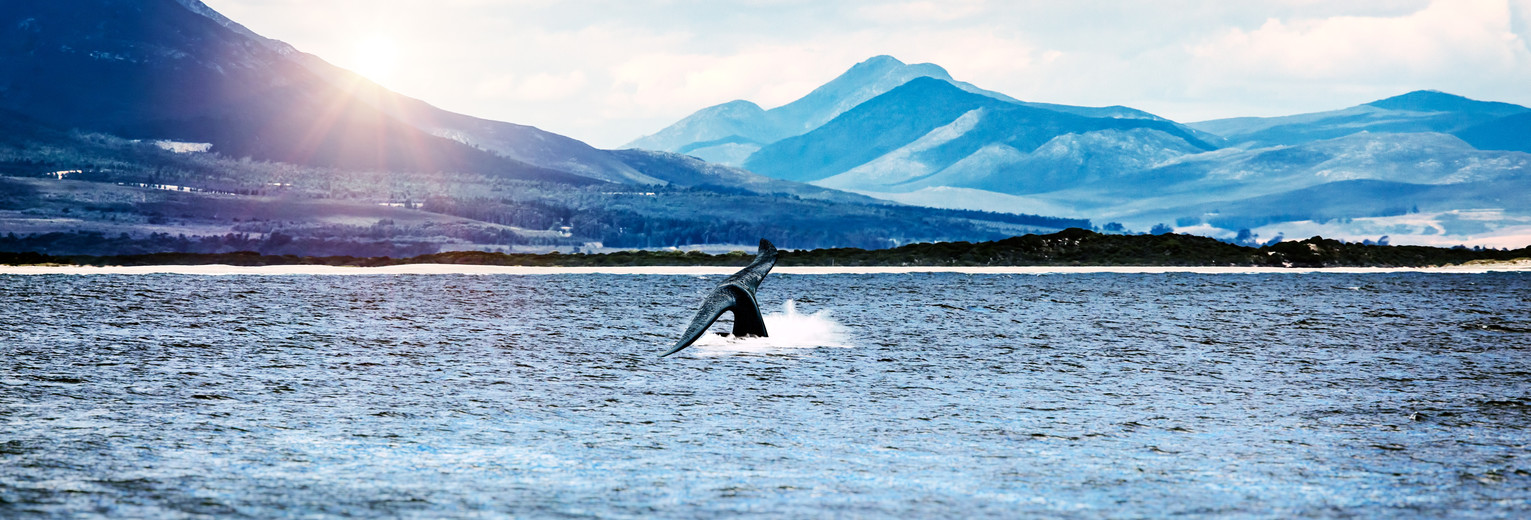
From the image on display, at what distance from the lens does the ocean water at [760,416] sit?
51.4ft

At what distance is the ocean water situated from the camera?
51.4 feet

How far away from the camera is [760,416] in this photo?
2255cm

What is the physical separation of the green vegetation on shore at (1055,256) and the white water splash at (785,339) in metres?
54.1

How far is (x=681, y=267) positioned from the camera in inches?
3927

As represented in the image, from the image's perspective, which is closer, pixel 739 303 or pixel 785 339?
pixel 739 303

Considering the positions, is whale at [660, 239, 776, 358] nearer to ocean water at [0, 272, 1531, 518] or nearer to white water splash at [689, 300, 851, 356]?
white water splash at [689, 300, 851, 356]

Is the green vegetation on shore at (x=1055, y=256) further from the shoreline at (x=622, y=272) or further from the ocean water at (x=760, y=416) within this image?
the ocean water at (x=760, y=416)

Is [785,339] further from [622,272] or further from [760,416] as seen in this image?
[622,272]

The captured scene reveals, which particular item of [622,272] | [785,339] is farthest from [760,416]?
[622,272]

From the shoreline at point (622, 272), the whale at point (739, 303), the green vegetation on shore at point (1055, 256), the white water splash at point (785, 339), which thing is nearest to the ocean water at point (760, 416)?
the white water splash at point (785, 339)

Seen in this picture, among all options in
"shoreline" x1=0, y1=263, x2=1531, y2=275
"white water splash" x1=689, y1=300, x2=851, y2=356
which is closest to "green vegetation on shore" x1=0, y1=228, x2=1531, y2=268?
"shoreline" x1=0, y1=263, x2=1531, y2=275

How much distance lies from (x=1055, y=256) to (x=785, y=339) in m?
71.1

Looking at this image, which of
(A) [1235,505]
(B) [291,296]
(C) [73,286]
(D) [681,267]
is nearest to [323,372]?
(A) [1235,505]

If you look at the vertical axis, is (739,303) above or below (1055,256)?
below
